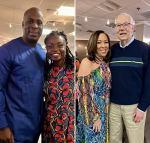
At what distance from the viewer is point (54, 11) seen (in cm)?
68

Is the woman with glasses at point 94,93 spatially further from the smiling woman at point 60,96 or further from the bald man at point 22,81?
the bald man at point 22,81

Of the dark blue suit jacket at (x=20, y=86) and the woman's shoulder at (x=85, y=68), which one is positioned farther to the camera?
the woman's shoulder at (x=85, y=68)

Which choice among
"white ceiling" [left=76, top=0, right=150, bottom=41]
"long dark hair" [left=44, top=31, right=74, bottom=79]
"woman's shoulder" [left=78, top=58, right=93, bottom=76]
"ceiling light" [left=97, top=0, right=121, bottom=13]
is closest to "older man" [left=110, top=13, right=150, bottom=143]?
"woman's shoulder" [left=78, top=58, right=93, bottom=76]

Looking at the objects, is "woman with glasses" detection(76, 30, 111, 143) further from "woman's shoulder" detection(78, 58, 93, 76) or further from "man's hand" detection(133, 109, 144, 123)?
"man's hand" detection(133, 109, 144, 123)

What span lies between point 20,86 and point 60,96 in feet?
0.69

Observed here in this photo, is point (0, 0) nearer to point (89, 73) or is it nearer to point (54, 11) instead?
point (54, 11)

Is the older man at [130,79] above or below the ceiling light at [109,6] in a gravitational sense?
below

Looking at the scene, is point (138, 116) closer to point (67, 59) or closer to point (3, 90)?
point (67, 59)

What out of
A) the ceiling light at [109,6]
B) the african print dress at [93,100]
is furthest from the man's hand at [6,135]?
the ceiling light at [109,6]

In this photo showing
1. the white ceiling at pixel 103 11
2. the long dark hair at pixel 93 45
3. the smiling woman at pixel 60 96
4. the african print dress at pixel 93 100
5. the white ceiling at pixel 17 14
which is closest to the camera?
the white ceiling at pixel 17 14

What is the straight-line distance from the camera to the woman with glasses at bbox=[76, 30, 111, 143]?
115cm

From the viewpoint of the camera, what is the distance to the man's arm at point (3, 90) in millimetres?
620

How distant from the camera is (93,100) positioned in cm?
115

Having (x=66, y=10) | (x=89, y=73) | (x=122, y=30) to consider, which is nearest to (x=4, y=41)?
(x=66, y=10)
